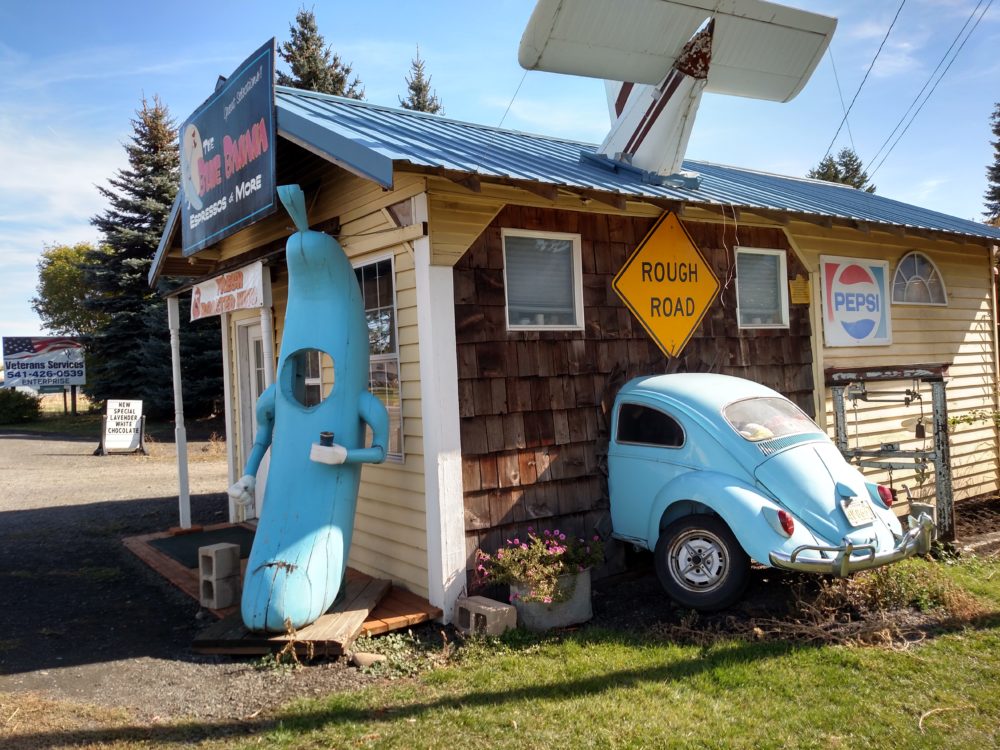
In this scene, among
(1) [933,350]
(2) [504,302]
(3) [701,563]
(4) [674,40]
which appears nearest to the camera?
(3) [701,563]

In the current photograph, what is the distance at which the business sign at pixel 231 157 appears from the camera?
6.52m

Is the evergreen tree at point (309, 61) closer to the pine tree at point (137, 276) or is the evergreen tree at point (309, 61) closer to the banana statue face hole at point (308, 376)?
the pine tree at point (137, 276)

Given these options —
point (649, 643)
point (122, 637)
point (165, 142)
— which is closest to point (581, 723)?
point (649, 643)

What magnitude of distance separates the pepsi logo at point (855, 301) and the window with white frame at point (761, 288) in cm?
73

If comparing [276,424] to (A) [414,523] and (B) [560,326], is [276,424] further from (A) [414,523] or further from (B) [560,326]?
(B) [560,326]

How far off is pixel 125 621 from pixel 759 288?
22.0 ft

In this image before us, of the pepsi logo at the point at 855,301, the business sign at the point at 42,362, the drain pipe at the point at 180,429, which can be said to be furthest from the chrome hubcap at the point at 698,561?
the business sign at the point at 42,362

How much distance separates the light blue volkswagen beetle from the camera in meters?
5.03

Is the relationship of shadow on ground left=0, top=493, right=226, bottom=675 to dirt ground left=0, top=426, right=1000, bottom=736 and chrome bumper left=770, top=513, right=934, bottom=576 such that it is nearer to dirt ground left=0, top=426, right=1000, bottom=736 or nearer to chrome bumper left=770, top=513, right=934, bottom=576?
dirt ground left=0, top=426, right=1000, bottom=736

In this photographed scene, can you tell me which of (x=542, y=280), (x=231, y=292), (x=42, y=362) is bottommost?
(x=542, y=280)

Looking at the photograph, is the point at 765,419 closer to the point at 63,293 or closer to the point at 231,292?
the point at 231,292

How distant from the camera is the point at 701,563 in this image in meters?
5.40

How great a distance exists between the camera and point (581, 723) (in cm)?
399

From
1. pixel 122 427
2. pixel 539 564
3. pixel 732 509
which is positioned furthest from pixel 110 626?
pixel 122 427
